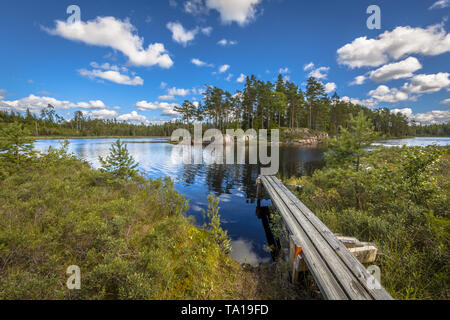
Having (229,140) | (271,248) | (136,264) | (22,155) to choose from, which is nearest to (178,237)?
(136,264)

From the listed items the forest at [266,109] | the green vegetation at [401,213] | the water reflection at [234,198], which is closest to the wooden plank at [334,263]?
the green vegetation at [401,213]

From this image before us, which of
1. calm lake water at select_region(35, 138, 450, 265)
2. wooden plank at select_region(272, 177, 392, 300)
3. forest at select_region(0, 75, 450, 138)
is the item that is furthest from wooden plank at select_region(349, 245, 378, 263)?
forest at select_region(0, 75, 450, 138)

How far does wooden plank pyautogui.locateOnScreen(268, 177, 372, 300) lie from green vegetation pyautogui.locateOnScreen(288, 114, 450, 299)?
102 cm

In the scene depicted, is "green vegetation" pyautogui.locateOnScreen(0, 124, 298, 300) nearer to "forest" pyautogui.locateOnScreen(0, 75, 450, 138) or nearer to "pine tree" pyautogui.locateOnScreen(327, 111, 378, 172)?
"pine tree" pyautogui.locateOnScreen(327, 111, 378, 172)

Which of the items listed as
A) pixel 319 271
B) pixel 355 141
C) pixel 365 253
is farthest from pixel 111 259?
pixel 355 141

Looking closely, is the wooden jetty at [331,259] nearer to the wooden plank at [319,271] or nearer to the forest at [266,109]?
the wooden plank at [319,271]

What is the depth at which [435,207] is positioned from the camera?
5.19 m

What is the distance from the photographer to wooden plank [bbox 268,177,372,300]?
9.27 feet

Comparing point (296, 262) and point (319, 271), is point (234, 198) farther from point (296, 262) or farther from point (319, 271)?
point (319, 271)

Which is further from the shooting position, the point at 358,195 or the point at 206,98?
the point at 206,98

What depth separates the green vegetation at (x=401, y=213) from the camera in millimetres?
3559
